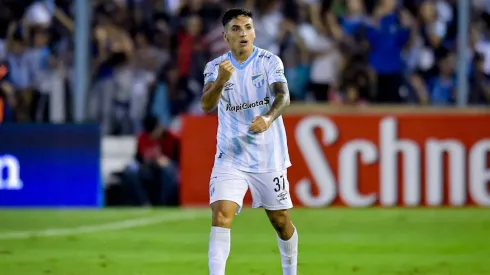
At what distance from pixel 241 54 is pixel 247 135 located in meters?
0.55

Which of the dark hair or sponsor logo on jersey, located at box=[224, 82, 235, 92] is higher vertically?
the dark hair

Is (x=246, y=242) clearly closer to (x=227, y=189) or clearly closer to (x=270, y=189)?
(x=270, y=189)

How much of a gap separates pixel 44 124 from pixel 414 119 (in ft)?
16.9

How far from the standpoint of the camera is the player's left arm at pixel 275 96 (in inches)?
300

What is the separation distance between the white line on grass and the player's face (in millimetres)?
6019

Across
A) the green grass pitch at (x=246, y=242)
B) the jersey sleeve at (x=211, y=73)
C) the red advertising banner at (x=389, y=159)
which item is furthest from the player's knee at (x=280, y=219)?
the red advertising banner at (x=389, y=159)

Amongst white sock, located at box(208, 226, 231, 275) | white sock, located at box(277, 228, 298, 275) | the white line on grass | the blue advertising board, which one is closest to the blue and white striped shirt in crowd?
the blue advertising board

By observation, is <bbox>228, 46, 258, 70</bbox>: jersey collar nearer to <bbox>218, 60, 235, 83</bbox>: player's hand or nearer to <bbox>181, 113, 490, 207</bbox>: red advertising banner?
<bbox>218, 60, 235, 83</bbox>: player's hand

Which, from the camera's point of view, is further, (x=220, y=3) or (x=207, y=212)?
(x=220, y=3)

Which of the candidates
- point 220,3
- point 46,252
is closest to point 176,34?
point 220,3

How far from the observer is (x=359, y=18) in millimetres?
17953

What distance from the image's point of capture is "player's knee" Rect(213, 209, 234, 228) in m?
7.84

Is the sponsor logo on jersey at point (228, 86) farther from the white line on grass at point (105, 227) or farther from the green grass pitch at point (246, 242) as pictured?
the white line on grass at point (105, 227)

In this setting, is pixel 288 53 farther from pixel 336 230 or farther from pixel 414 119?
pixel 336 230
